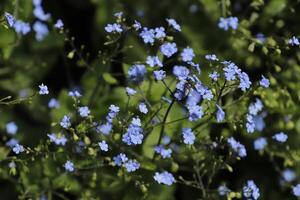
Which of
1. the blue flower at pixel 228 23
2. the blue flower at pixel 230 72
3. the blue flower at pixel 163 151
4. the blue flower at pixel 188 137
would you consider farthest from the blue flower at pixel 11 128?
the blue flower at pixel 230 72

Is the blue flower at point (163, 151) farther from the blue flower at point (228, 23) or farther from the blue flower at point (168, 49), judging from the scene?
the blue flower at point (228, 23)

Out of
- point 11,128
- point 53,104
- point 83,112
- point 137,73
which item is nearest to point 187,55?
point 137,73

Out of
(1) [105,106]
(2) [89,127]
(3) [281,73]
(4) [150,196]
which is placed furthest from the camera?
(3) [281,73]

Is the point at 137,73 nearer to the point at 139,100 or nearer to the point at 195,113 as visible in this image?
the point at 139,100

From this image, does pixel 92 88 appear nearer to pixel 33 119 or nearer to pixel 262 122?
pixel 33 119

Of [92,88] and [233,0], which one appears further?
[233,0]

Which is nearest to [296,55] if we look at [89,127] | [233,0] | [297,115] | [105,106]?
[297,115]
